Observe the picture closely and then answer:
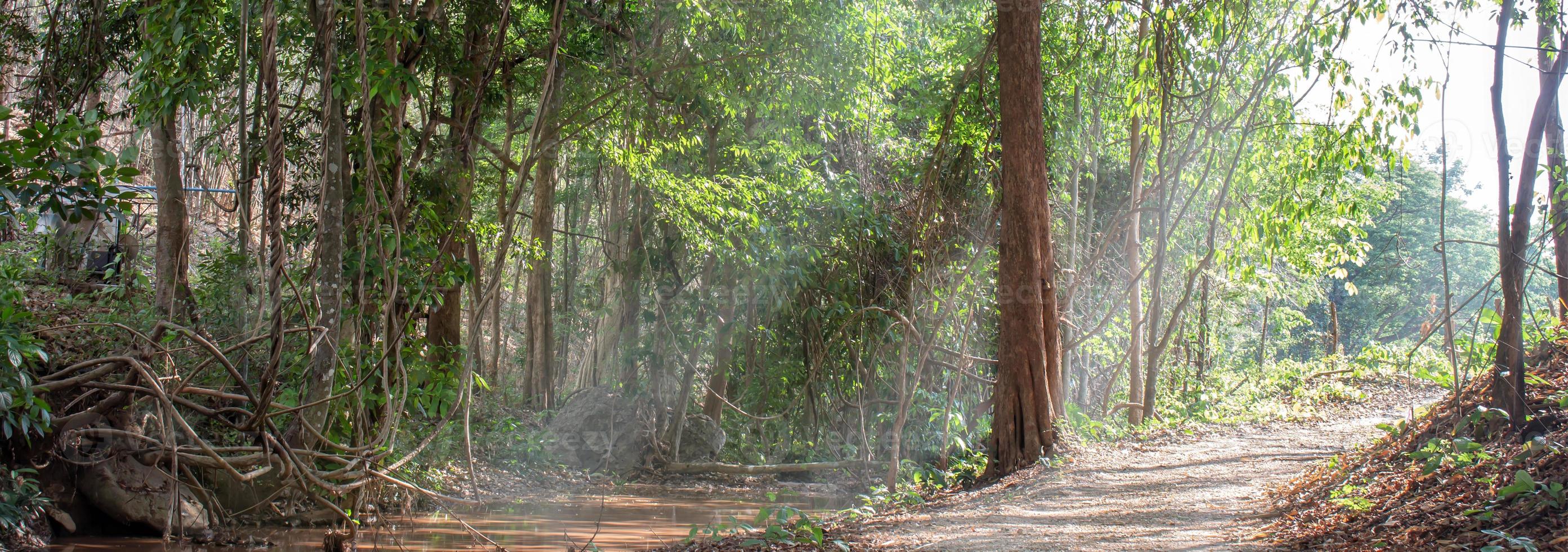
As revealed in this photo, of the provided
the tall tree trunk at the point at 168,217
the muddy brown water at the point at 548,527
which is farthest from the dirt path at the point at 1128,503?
the tall tree trunk at the point at 168,217

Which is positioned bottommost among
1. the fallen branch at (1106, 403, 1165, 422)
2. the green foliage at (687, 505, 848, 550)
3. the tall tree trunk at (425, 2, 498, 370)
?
the green foliage at (687, 505, 848, 550)

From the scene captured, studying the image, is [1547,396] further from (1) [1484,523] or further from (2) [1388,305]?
(2) [1388,305]

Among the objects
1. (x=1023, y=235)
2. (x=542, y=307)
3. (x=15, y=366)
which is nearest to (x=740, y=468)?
(x=542, y=307)

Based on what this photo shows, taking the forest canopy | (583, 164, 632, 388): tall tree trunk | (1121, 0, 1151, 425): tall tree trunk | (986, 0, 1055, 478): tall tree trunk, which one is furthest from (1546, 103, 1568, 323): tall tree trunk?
(583, 164, 632, 388): tall tree trunk

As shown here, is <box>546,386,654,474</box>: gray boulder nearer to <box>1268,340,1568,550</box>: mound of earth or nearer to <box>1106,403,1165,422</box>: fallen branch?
<box>1106,403,1165,422</box>: fallen branch

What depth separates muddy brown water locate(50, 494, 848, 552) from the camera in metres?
6.51

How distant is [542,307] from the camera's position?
14180mm

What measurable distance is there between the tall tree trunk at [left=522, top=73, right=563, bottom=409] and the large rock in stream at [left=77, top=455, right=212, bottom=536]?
5557mm

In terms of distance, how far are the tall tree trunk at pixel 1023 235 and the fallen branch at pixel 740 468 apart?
4037mm

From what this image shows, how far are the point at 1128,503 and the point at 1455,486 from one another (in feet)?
5.82

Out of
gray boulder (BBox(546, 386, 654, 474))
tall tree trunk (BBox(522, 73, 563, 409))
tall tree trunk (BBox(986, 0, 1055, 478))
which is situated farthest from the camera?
tall tree trunk (BBox(522, 73, 563, 409))

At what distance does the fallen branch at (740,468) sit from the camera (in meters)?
11.1

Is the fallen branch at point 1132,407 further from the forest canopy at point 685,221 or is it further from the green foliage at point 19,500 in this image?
the green foliage at point 19,500

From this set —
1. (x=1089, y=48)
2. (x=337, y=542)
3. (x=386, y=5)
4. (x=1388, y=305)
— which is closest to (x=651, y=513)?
(x=337, y=542)
